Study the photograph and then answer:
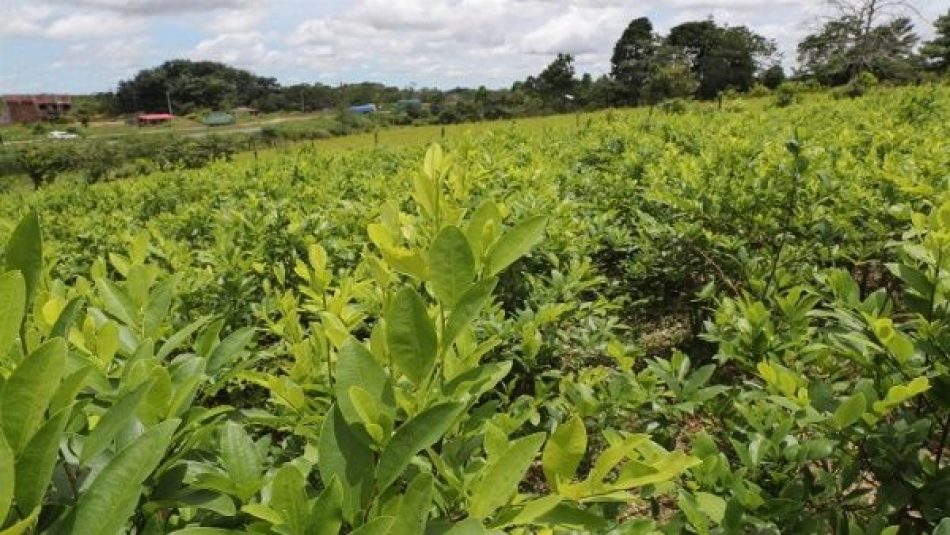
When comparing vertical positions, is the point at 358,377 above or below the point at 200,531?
above

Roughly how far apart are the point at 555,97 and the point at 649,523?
76.3 m

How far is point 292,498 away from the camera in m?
0.81

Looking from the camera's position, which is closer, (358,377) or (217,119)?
(358,377)

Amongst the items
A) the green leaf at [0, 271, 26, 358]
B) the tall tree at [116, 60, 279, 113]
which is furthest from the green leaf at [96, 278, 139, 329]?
the tall tree at [116, 60, 279, 113]

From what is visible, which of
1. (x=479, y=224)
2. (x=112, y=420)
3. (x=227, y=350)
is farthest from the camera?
(x=227, y=350)

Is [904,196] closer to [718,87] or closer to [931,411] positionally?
[931,411]

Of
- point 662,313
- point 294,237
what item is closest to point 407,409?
point 294,237

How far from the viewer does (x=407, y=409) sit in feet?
3.14

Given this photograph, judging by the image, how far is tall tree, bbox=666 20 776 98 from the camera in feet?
221

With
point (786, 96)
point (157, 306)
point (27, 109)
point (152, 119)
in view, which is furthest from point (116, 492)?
point (27, 109)

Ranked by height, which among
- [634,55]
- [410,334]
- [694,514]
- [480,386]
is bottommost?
[694,514]

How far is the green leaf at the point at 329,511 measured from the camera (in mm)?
787

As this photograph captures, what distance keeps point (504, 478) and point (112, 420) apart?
46 centimetres

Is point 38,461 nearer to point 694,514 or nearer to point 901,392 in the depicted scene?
point 694,514
